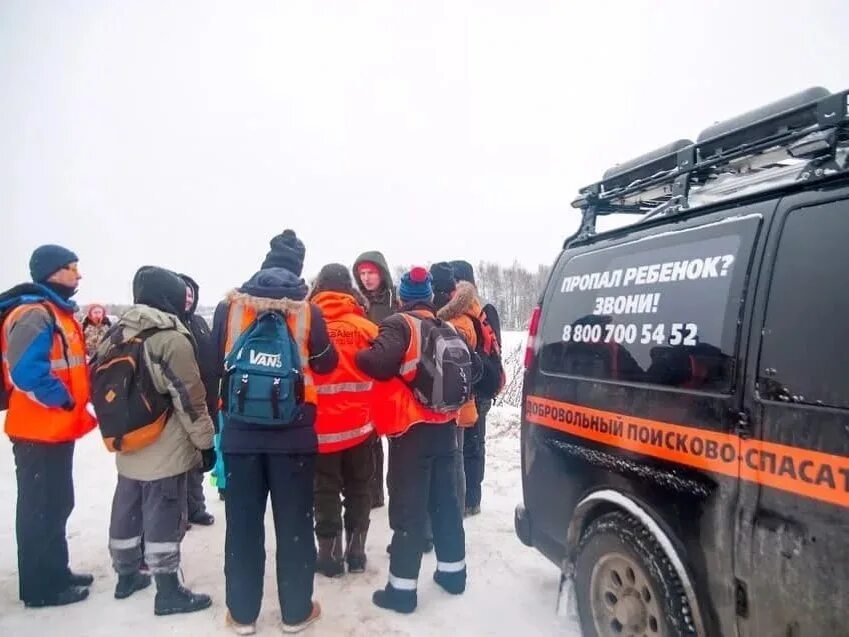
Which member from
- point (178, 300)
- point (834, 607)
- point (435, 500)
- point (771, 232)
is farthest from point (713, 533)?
point (178, 300)

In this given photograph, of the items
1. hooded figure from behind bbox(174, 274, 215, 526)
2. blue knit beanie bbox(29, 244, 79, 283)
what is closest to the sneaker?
hooded figure from behind bbox(174, 274, 215, 526)

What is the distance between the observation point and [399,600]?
3.29 m

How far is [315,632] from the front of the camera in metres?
3.11

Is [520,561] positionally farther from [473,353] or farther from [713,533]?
[713,533]

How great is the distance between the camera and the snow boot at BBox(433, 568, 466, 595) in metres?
3.52

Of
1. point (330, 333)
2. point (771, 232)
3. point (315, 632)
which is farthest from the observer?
point (330, 333)

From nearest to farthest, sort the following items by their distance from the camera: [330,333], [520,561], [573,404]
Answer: [573,404] < [330,333] < [520,561]

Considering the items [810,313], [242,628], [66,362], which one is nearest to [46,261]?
[66,362]

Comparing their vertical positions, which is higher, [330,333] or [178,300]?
[178,300]

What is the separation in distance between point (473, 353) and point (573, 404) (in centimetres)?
107

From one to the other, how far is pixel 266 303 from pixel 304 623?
1.85m

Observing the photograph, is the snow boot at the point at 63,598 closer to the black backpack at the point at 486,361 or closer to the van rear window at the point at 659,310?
the black backpack at the point at 486,361

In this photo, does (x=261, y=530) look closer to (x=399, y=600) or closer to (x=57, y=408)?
(x=399, y=600)

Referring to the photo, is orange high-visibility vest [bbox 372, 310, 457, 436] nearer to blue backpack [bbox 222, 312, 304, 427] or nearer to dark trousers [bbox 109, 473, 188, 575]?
blue backpack [bbox 222, 312, 304, 427]
